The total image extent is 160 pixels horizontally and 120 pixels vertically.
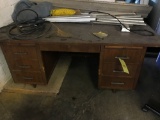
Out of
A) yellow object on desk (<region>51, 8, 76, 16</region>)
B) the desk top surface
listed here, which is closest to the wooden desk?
the desk top surface

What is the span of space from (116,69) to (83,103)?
1.50 feet

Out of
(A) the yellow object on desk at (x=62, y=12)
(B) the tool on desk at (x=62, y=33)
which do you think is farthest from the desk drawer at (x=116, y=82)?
(A) the yellow object on desk at (x=62, y=12)

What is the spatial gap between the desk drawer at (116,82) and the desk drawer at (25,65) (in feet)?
2.06

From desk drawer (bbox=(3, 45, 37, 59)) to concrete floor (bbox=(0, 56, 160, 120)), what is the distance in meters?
0.44

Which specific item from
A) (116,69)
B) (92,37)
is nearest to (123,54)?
(116,69)

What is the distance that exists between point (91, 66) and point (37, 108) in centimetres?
86

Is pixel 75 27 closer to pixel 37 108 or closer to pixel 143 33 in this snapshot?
pixel 143 33

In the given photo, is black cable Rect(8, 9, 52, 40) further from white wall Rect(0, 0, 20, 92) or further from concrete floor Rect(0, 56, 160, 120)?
concrete floor Rect(0, 56, 160, 120)

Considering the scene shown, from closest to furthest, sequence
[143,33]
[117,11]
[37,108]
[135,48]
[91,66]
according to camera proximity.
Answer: [135,48] < [143,33] < [37,108] < [117,11] < [91,66]

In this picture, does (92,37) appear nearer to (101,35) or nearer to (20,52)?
(101,35)

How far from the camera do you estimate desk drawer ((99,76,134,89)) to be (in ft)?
4.77

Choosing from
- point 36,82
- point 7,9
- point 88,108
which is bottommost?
point 88,108

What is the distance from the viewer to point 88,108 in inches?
56.9

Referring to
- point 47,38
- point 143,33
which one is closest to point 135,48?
point 143,33
